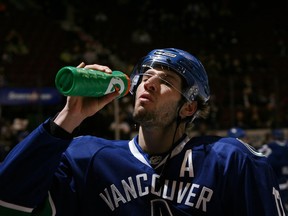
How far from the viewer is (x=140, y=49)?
13195 mm

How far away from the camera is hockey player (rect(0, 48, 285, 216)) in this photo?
1736 millimetres

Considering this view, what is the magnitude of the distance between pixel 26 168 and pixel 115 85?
42 centimetres

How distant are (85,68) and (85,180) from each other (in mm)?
490

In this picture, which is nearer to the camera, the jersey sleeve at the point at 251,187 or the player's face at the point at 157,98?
the jersey sleeve at the point at 251,187

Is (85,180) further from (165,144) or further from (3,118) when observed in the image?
(3,118)

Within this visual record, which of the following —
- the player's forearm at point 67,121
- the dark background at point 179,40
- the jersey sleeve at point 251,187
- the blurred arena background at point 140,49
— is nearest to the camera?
the player's forearm at point 67,121

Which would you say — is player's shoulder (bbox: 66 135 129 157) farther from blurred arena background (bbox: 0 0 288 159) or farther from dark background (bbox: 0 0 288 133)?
dark background (bbox: 0 0 288 133)

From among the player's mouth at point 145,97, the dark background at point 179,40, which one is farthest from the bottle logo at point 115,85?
the dark background at point 179,40

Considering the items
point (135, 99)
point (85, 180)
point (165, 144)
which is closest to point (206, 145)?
point (165, 144)

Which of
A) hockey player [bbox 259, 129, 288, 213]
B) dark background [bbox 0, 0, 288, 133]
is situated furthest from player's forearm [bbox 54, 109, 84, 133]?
dark background [bbox 0, 0, 288, 133]

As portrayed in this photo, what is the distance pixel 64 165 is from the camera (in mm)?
2027

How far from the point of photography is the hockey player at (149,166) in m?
1.74

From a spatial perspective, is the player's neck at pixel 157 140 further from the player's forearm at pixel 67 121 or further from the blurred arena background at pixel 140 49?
the blurred arena background at pixel 140 49

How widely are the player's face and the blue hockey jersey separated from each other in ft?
0.46
